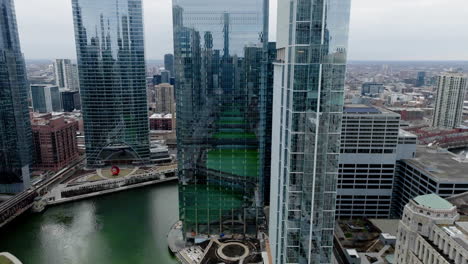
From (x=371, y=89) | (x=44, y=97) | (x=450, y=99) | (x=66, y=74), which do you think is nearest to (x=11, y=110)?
(x=44, y=97)

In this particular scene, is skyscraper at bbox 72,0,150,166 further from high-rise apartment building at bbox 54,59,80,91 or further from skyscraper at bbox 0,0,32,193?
high-rise apartment building at bbox 54,59,80,91

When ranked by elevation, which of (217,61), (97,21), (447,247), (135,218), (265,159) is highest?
(97,21)

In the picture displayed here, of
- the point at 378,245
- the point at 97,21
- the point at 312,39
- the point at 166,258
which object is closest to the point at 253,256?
the point at 166,258

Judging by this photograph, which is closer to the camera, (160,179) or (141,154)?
(160,179)

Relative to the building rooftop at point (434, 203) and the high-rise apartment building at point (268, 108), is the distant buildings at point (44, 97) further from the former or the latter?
the building rooftop at point (434, 203)

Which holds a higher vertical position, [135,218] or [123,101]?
[123,101]

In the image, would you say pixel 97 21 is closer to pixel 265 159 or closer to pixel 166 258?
pixel 265 159

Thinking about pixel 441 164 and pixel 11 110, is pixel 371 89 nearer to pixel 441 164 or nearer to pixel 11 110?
pixel 441 164

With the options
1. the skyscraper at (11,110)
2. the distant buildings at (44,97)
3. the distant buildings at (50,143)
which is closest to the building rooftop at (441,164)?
the skyscraper at (11,110)
